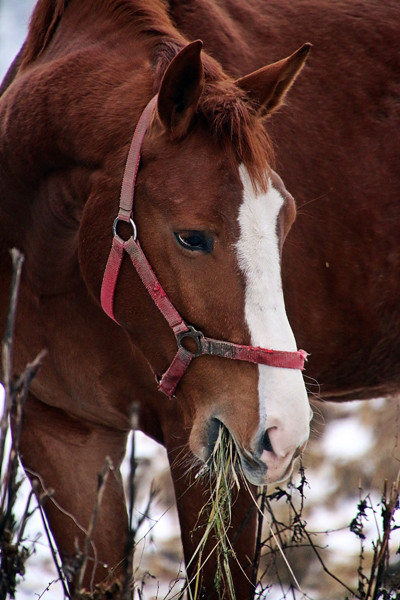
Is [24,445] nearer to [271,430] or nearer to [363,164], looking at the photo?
[271,430]

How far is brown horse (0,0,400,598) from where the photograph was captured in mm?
2109

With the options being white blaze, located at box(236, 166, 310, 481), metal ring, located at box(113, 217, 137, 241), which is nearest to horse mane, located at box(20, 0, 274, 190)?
white blaze, located at box(236, 166, 310, 481)

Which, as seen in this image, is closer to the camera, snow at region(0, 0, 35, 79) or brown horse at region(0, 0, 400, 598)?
brown horse at region(0, 0, 400, 598)

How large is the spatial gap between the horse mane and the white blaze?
105 millimetres

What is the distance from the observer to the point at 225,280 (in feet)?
6.84

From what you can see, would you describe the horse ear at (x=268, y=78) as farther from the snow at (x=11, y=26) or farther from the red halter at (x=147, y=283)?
the snow at (x=11, y=26)

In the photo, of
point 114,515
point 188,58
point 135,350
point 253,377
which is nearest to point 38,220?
point 135,350

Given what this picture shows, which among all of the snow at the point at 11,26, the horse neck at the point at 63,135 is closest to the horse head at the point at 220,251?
the horse neck at the point at 63,135

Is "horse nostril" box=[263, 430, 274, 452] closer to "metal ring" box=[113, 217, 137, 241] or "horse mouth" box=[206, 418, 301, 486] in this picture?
"horse mouth" box=[206, 418, 301, 486]

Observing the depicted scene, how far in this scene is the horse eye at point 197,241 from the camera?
2109 mm

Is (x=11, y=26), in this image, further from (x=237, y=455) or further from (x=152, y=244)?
(x=237, y=455)

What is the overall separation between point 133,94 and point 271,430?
41.5 inches

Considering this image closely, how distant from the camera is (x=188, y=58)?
2092 millimetres

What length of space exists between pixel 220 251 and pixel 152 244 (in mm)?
216
